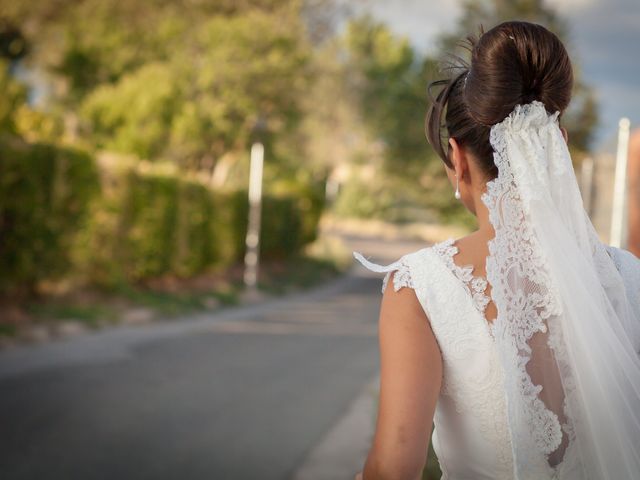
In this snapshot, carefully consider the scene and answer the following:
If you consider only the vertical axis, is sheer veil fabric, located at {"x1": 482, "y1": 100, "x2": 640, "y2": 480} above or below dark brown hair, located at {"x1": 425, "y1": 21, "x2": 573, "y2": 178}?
below

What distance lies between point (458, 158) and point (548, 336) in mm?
465

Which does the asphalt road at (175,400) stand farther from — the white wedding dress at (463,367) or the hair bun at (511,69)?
the hair bun at (511,69)

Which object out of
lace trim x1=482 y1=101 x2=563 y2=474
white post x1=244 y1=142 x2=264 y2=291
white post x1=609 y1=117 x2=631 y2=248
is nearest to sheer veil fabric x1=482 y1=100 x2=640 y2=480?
lace trim x1=482 y1=101 x2=563 y2=474

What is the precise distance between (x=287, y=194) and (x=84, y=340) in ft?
63.2

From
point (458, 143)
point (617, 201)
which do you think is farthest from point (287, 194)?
point (458, 143)

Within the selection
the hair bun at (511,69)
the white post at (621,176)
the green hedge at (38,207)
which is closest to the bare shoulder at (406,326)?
the hair bun at (511,69)

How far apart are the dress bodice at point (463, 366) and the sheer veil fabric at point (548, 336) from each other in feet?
0.11

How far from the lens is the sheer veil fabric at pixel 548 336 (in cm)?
190

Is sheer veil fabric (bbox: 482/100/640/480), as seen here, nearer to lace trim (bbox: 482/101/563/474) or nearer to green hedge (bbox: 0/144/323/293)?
lace trim (bbox: 482/101/563/474)

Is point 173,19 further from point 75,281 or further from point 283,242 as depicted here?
point 75,281

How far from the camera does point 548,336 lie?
1972mm

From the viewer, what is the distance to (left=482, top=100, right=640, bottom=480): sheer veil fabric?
6.24 feet

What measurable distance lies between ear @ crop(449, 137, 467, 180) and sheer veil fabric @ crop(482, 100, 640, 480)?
0.28 ft

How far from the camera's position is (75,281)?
1448cm
